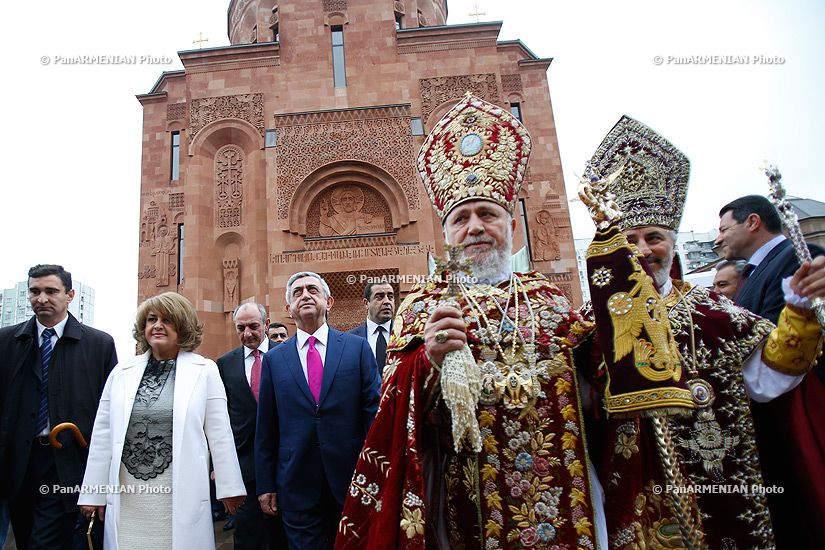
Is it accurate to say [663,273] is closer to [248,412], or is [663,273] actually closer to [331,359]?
[331,359]

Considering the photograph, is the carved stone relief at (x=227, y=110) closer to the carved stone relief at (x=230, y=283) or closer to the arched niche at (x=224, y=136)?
the arched niche at (x=224, y=136)

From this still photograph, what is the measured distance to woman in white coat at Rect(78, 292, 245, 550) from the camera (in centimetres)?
275

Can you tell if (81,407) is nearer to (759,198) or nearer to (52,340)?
(52,340)

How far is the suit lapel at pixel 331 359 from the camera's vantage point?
10.3 ft

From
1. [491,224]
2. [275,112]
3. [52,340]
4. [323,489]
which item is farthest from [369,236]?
[491,224]

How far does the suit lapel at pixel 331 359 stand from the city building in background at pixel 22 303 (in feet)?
172

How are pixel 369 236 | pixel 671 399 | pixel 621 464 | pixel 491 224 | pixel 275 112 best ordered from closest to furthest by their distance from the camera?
1. pixel 671 399
2. pixel 621 464
3. pixel 491 224
4. pixel 369 236
5. pixel 275 112

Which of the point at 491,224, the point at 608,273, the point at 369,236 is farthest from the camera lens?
the point at 369,236

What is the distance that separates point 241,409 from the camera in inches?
158

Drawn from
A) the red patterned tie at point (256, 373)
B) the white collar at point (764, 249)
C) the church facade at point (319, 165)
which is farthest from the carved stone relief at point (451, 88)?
the white collar at point (764, 249)

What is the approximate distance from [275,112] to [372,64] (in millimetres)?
2656

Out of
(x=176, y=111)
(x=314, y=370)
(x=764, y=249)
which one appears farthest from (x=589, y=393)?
(x=176, y=111)

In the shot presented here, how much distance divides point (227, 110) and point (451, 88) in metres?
5.44

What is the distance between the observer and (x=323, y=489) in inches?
117
